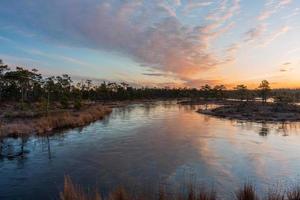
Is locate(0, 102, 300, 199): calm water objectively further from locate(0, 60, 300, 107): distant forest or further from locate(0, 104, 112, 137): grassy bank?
locate(0, 60, 300, 107): distant forest

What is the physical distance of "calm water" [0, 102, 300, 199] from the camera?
14.2 metres

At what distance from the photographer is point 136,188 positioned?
1327cm

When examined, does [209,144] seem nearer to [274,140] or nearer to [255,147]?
[255,147]

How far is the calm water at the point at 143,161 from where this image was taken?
1423 centimetres

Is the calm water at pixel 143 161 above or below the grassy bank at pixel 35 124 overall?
below

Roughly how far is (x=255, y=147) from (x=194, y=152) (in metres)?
6.32

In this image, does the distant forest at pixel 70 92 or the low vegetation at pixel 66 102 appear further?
the distant forest at pixel 70 92

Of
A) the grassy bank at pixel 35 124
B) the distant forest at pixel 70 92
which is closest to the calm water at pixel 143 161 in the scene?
the grassy bank at pixel 35 124

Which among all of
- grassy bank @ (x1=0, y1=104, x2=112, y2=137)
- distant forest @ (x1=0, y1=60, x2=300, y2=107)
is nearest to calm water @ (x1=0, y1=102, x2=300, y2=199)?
grassy bank @ (x1=0, y1=104, x2=112, y2=137)

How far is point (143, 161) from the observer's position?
18812 millimetres

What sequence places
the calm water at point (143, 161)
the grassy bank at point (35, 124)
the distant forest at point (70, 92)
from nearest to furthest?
the calm water at point (143, 161), the grassy bank at point (35, 124), the distant forest at point (70, 92)

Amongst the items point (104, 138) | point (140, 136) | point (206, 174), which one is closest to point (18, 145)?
point (104, 138)

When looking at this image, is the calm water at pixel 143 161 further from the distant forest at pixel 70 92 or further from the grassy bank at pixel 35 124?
the distant forest at pixel 70 92

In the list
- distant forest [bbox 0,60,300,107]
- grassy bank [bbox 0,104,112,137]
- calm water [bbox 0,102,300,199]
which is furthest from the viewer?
distant forest [bbox 0,60,300,107]
